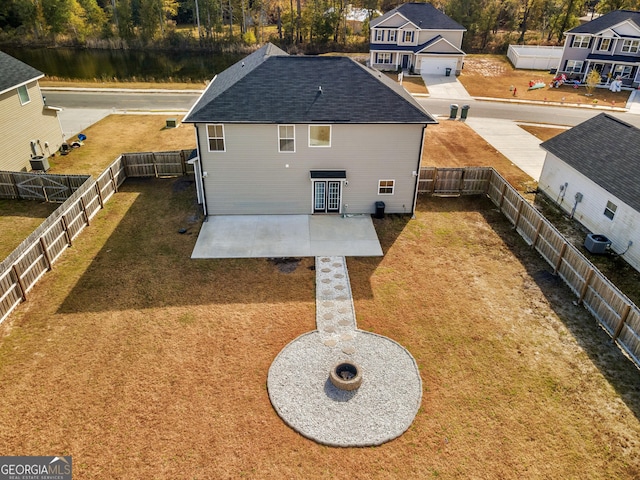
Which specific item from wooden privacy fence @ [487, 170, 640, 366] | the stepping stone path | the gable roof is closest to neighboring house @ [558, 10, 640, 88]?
the gable roof

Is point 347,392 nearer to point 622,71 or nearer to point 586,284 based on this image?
point 586,284

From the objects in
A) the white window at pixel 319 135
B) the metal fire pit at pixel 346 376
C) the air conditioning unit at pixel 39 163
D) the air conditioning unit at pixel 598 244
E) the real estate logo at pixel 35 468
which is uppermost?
the white window at pixel 319 135

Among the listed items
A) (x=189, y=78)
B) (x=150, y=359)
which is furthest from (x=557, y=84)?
(x=150, y=359)

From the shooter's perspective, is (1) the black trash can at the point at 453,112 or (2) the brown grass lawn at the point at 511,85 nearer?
(1) the black trash can at the point at 453,112

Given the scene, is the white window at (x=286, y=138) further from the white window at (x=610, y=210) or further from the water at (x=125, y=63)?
the water at (x=125, y=63)

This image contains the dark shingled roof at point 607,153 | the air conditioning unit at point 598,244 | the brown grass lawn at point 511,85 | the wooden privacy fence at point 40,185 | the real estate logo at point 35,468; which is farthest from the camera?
the brown grass lawn at point 511,85

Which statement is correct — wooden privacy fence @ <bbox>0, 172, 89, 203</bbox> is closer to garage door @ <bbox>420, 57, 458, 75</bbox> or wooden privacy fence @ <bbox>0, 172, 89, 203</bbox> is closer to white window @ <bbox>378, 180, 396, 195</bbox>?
white window @ <bbox>378, 180, 396, 195</bbox>

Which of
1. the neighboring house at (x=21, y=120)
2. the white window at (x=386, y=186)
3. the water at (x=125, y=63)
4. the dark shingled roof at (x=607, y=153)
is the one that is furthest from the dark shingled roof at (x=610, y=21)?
the neighboring house at (x=21, y=120)

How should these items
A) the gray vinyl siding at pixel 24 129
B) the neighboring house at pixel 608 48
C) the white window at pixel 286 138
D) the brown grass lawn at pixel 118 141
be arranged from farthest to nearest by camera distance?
the neighboring house at pixel 608 48 < the brown grass lawn at pixel 118 141 < the gray vinyl siding at pixel 24 129 < the white window at pixel 286 138
